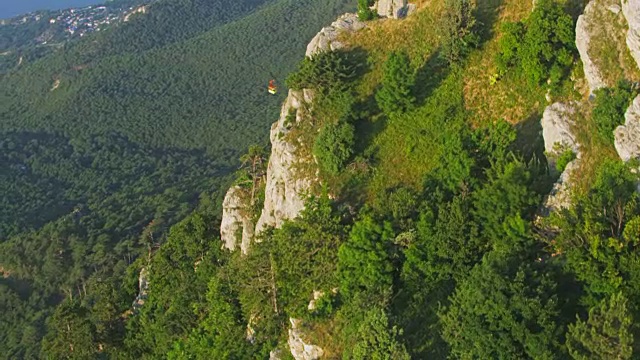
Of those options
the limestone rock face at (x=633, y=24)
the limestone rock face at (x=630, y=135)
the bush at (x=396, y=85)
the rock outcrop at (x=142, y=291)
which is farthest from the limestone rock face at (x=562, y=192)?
the rock outcrop at (x=142, y=291)

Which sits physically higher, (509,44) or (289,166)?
(509,44)

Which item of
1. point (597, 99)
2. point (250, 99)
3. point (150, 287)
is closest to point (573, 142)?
point (597, 99)

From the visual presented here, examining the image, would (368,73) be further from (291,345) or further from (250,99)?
(250,99)

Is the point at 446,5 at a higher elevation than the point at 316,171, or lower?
higher

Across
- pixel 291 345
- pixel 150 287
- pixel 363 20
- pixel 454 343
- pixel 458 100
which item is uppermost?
pixel 363 20

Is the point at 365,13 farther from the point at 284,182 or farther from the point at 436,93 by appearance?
the point at 284,182

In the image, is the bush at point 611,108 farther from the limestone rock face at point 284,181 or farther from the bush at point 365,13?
the bush at point 365,13

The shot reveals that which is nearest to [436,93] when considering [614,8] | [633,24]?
[614,8]
